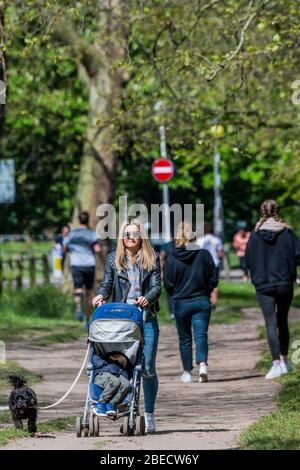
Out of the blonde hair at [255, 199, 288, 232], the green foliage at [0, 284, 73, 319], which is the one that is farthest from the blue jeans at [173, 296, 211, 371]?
the green foliage at [0, 284, 73, 319]

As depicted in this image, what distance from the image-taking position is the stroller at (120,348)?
10453 mm

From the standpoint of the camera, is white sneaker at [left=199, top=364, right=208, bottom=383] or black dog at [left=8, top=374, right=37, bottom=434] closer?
black dog at [left=8, top=374, right=37, bottom=434]

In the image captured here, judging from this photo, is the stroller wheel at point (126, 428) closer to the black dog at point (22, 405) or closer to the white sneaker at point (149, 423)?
the white sneaker at point (149, 423)

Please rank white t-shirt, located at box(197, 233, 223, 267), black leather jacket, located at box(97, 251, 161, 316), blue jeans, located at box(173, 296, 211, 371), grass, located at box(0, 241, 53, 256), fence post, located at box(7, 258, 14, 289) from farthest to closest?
grass, located at box(0, 241, 53, 256) → fence post, located at box(7, 258, 14, 289) → white t-shirt, located at box(197, 233, 223, 267) → blue jeans, located at box(173, 296, 211, 371) → black leather jacket, located at box(97, 251, 161, 316)

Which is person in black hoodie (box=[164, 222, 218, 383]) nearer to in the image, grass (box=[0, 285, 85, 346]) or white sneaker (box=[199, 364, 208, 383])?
white sneaker (box=[199, 364, 208, 383])

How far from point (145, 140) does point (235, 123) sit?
2.39 m

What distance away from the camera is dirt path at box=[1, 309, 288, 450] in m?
10.2

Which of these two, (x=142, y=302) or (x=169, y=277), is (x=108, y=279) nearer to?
(x=142, y=302)

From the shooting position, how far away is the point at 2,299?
2602 cm

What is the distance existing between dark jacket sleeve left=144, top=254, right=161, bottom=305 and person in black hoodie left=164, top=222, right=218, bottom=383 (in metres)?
4.46

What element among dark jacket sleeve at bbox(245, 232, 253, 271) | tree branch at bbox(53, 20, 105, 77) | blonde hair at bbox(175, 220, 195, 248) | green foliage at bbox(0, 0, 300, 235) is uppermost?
tree branch at bbox(53, 20, 105, 77)

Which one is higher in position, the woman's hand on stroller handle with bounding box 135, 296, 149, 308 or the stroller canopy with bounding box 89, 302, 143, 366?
the woman's hand on stroller handle with bounding box 135, 296, 149, 308

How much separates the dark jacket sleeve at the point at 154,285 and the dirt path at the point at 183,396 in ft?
3.65
